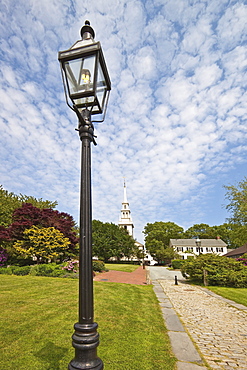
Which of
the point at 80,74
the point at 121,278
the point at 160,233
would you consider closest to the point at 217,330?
the point at 80,74

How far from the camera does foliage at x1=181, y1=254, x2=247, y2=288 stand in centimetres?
1380

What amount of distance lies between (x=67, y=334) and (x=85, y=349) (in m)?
3.65

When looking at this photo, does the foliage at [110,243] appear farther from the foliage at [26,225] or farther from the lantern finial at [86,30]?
the lantern finial at [86,30]

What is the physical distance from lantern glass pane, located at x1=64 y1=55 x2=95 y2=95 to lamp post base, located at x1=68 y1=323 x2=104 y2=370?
7.93 ft

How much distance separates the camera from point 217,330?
18.9 feet

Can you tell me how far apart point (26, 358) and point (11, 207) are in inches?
939

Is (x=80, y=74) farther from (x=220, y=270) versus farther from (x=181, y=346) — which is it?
(x=220, y=270)

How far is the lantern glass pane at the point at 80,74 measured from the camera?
2.42 meters

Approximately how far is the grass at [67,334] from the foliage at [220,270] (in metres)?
7.78

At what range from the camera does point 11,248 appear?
18797 mm

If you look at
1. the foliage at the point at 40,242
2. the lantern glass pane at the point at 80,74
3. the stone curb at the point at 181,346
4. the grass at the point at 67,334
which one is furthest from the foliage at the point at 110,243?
the lantern glass pane at the point at 80,74

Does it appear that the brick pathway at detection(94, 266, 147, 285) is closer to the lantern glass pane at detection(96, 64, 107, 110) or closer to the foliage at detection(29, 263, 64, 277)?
the foliage at detection(29, 263, 64, 277)

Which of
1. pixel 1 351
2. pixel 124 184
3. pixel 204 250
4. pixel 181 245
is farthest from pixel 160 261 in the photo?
pixel 1 351

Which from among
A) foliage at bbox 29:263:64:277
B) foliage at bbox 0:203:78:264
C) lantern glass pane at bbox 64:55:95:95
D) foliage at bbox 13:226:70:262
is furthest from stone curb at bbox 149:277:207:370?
foliage at bbox 0:203:78:264
